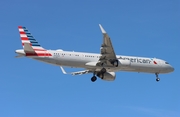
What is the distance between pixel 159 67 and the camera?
6197cm

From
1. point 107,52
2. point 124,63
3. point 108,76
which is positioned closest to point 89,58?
point 107,52

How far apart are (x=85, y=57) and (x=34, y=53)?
7.56 meters

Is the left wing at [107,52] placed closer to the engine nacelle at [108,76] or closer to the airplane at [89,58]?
the airplane at [89,58]

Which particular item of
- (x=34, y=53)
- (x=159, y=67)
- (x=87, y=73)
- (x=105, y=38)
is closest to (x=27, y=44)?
(x=34, y=53)

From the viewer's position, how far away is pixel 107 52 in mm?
55000

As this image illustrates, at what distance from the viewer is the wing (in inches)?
2029

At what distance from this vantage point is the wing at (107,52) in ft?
169

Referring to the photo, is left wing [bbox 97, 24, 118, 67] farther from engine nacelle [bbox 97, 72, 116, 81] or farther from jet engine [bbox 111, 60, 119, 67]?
engine nacelle [bbox 97, 72, 116, 81]

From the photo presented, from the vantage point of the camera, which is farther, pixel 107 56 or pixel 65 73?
pixel 65 73

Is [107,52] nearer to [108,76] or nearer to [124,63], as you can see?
[124,63]

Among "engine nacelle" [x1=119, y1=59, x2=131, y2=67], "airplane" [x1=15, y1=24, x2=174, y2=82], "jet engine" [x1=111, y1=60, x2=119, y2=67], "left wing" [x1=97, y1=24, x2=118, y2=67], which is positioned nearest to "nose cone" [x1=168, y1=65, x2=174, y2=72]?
"airplane" [x1=15, y1=24, x2=174, y2=82]

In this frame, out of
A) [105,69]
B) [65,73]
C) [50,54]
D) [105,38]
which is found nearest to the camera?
[105,38]

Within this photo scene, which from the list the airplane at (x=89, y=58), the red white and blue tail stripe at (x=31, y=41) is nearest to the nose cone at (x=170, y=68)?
the airplane at (x=89, y=58)

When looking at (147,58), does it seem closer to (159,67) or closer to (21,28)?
(159,67)
